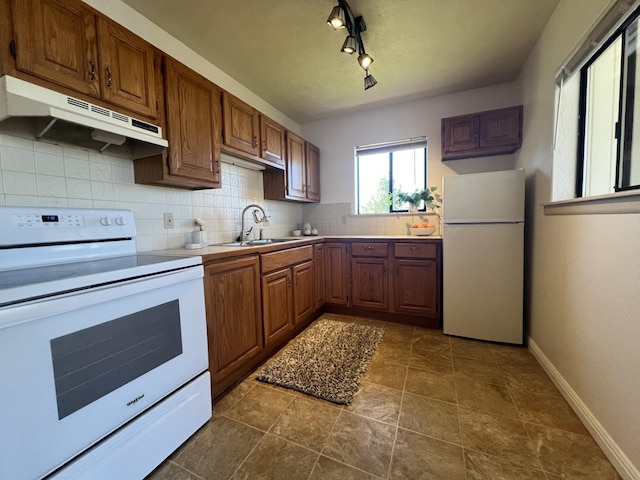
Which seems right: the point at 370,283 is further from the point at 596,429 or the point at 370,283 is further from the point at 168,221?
the point at 168,221

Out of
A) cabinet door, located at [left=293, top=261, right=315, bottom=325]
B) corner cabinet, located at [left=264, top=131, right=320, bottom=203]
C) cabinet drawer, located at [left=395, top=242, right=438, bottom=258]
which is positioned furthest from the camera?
corner cabinet, located at [left=264, top=131, right=320, bottom=203]

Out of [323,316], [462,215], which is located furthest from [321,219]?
[462,215]

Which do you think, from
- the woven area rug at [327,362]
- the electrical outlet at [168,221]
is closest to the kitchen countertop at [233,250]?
the electrical outlet at [168,221]

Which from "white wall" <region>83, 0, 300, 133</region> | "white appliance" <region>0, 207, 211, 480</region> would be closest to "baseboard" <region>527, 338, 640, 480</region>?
"white appliance" <region>0, 207, 211, 480</region>

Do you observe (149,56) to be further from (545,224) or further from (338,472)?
(545,224)

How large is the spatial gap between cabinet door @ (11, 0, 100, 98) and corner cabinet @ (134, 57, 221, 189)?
1.22 feet

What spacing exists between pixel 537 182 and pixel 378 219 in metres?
1.57

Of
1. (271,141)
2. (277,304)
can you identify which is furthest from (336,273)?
(271,141)

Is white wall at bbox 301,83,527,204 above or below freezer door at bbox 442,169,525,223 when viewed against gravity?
above

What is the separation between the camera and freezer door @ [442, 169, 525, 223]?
6.84 ft

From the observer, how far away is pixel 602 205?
121 centimetres

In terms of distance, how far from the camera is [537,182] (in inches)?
78.8

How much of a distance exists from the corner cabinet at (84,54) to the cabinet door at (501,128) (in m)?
2.80

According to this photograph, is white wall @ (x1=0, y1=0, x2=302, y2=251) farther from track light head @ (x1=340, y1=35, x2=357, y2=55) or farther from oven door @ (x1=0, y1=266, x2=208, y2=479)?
track light head @ (x1=340, y1=35, x2=357, y2=55)
